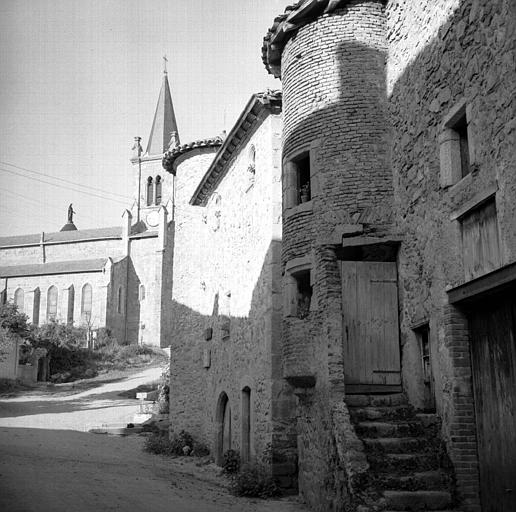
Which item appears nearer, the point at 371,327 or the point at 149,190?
the point at 371,327

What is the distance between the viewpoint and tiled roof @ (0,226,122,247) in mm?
67750

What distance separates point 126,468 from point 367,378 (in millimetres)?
6367

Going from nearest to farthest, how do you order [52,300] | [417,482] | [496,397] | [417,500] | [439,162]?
[496,397], [417,500], [417,482], [439,162], [52,300]

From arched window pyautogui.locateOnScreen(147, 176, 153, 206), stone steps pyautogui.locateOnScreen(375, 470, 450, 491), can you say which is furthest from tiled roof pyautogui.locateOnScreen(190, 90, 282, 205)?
arched window pyautogui.locateOnScreen(147, 176, 153, 206)

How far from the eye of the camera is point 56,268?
214 feet

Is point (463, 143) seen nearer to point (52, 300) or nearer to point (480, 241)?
point (480, 241)

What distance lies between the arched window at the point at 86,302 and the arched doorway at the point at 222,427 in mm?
45510

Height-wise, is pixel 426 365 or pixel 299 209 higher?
pixel 299 209

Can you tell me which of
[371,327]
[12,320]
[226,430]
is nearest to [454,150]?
[371,327]

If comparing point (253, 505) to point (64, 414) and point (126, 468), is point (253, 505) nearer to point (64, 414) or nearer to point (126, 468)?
point (126, 468)

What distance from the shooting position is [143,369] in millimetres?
47750

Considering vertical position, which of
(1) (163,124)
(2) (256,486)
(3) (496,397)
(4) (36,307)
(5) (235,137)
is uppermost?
(1) (163,124)

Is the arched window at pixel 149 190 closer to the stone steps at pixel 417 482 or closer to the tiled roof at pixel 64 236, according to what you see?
the tiled roof at pixel 64 236

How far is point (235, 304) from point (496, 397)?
31.5 feet
